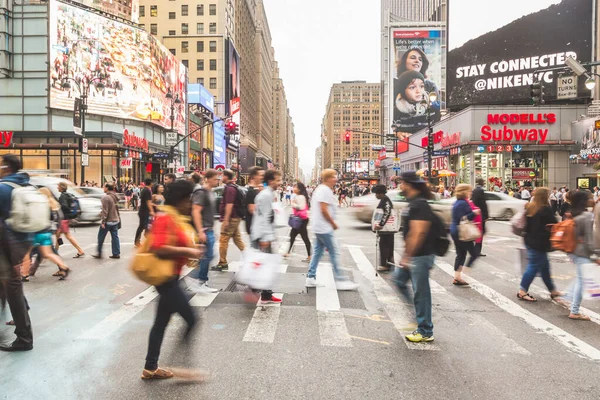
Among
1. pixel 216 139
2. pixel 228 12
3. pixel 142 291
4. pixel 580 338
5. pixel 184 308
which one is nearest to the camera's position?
pixel 184 308

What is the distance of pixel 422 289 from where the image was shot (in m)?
5.09

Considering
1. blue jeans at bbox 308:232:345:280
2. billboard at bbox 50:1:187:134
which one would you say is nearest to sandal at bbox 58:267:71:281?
blue jeans at bbox 308:232:345:280

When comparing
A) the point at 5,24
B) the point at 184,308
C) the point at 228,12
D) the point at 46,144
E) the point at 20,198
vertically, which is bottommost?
the point at 184,308

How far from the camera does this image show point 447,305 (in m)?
6.94

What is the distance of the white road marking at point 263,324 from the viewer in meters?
5.25

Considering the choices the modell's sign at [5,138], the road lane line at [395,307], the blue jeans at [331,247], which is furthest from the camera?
the modell's sign at [5,138]

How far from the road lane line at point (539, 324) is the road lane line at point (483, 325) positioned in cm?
55

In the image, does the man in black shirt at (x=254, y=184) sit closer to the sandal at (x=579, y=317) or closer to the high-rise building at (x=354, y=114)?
the sandal at (x=579, y=317)

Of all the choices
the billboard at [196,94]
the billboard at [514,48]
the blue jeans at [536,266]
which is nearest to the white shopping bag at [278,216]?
the blue jeans at [536,266]

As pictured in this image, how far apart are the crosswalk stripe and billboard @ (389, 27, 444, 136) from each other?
6485 cm

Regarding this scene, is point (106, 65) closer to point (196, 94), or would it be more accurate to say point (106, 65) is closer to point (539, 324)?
point (196, 94)

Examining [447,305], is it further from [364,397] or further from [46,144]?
[46,144]

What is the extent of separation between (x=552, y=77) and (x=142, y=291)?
42735 millimetres

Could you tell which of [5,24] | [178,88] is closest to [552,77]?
[178,88]
